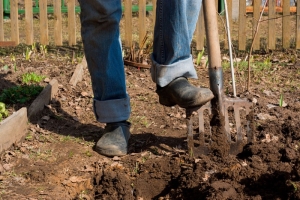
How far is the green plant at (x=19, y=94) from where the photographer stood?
452cm

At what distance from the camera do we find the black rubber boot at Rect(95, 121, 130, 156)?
3643 millimetres

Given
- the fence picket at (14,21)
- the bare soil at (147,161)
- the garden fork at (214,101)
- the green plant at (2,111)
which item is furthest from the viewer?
the fence picket at (14,21)

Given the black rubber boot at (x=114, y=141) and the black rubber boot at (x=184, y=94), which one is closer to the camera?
the black rubber boot at (x=184, y=94)

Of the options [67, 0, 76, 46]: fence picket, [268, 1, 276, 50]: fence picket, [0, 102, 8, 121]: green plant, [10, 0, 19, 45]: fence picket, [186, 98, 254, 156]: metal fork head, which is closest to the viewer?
[186, 98, 254, 156]: metal fork head

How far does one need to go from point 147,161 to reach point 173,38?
766mm

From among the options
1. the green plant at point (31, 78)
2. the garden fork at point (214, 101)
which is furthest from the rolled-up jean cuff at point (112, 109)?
the green plant at point (31, 78)

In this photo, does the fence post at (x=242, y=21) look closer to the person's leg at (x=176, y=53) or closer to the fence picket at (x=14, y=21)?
the fence picket at (x=14, y=21)

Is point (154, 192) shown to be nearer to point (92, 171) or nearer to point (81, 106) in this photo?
point (92, 171)

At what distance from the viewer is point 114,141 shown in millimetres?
3662

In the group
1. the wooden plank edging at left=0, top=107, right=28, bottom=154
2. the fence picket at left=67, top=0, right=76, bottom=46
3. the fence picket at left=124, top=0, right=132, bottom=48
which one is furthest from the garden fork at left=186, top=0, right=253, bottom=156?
the fence picket at left=67, top=0, right=76, bottom=46

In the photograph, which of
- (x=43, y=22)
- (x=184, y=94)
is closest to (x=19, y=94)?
(x=184, y=94)

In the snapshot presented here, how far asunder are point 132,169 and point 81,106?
128cm

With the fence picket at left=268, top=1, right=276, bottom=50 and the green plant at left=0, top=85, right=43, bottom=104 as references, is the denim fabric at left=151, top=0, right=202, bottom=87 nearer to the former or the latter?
the green plant at left=0, top=85, right=43, bottom=104

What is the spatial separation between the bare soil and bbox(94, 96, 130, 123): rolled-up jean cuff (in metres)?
0.21
